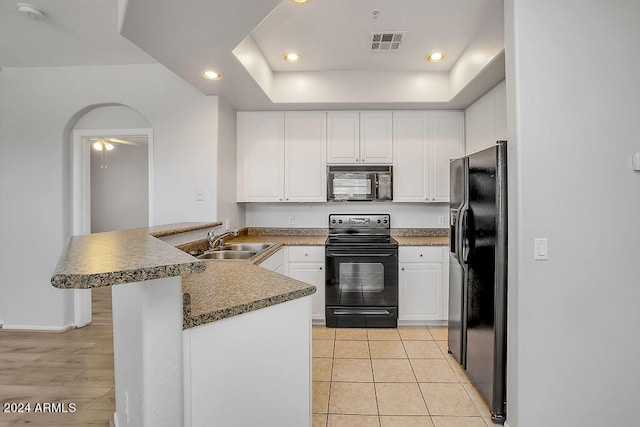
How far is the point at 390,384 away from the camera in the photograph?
2273mm

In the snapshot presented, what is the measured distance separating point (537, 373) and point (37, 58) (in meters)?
4.56

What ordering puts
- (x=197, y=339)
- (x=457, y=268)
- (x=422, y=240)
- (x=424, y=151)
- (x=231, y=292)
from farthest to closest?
(x=424, y=151) → (x=422, y=240) → (x=457, y=268) → (x=231, y=292) → (x=197, y=339)

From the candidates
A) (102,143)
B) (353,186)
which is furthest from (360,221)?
(102,143)

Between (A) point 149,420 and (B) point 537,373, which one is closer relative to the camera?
(A) point 149,420

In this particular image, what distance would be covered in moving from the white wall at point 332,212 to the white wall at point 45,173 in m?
0.98

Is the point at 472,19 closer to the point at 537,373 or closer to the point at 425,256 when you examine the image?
the point at 425,256

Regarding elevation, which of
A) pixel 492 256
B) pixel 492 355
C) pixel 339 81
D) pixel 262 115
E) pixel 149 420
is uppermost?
pixel 339 81

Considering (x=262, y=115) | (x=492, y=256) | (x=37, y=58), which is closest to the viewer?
(x=492, y=256)

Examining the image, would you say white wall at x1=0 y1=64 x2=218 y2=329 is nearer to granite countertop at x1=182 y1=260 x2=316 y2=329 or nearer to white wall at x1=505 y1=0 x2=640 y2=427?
granite countertop at x1=182 y1=260 x2=316 y2=329

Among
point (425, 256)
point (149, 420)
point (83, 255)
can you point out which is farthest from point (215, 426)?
point (425, 256)

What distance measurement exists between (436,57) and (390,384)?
2.79 metres

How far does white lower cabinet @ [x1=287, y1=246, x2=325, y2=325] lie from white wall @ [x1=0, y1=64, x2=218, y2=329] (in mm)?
1058

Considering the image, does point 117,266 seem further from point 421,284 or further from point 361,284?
point 421,284

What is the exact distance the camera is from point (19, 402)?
82.0 inches
